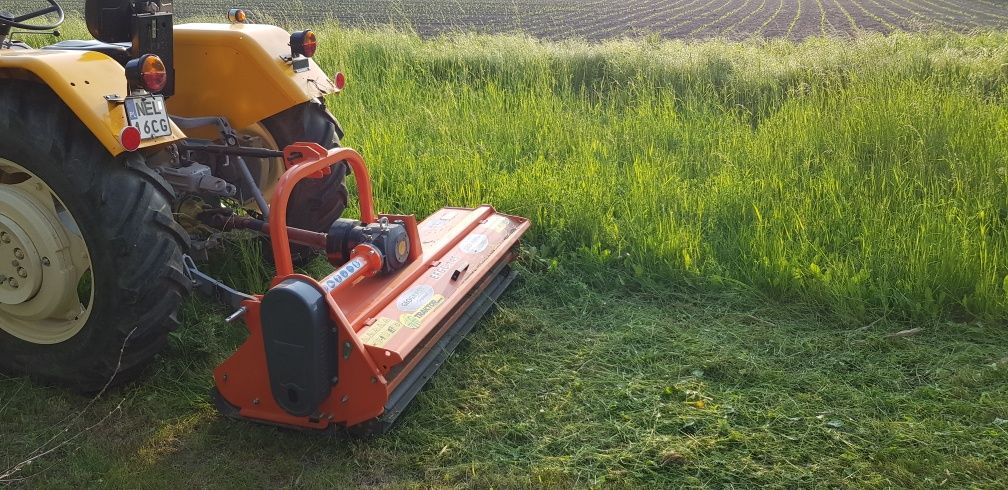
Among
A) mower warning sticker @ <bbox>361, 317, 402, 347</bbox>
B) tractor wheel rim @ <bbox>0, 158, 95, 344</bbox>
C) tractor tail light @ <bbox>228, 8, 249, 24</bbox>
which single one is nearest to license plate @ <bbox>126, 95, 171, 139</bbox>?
tractor wheel rim @ <bbox>0, 158, 95, 344</bbox>

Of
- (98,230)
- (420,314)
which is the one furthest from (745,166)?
(98,230)

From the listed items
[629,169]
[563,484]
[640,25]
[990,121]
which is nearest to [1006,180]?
[990,121]

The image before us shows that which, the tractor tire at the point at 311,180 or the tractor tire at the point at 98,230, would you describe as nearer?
the tractor tire at the point at 98,230

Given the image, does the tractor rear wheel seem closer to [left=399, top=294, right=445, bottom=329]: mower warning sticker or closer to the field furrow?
[left=399, top=294, right=445, bottom=329]: mower warning sticker

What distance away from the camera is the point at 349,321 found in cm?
266

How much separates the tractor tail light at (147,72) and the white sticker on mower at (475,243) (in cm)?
131

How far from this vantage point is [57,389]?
2934mm

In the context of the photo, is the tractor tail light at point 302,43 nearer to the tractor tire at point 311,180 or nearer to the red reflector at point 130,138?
the tractor tire at point 311,180

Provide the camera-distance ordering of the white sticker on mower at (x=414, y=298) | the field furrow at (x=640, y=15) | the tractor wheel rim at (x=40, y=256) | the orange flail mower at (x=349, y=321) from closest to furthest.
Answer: the orange flail mower at (x=349, y=321), the tractor wheel rim at (x=40, y=256), the white sticker on mower at (x=414, y=298), the field furrow at (x=640, y=15)

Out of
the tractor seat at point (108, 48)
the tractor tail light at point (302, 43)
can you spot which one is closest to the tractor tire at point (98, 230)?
the tractor seat at point (108, 48)

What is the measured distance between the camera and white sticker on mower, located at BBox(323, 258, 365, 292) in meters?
2.63

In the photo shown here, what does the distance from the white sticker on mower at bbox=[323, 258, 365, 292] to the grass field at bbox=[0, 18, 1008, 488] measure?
52cm

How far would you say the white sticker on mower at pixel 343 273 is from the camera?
8.63ft

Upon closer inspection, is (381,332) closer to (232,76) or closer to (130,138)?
(130,138)
